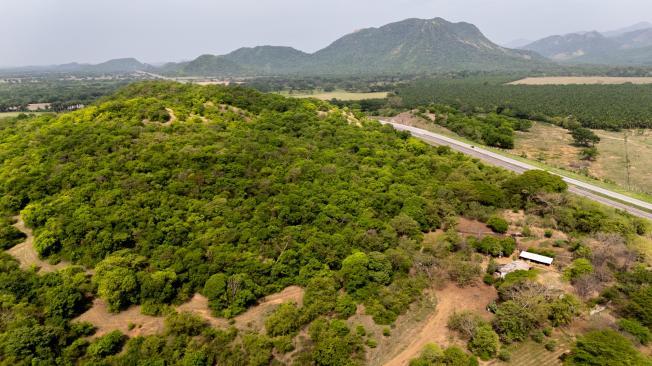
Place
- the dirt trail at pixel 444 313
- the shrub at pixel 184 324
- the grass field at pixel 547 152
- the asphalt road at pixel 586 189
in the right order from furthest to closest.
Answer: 1. the grass field at pixel 547 152
2. the asphalt road at pixel 586 189
3. the shrub at pixel 184 324
4. the dirt trail at pixel 444 313

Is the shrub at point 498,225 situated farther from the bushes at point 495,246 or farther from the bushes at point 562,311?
the bushes at point 562,311

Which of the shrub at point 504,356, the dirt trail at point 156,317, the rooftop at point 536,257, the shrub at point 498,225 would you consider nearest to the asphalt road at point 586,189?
the shrub at point 498,225

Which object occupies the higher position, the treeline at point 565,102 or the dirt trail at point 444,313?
the treeline at point 565,102

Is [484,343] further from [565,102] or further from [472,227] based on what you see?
[565,102]

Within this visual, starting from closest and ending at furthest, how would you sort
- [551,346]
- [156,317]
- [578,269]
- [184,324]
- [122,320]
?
[551,346], [184,324], [122,320], [156,317], [578,269]

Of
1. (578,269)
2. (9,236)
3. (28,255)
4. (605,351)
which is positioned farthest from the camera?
(9,236)

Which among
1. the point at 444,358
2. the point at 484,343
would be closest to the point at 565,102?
the point at 484,343
